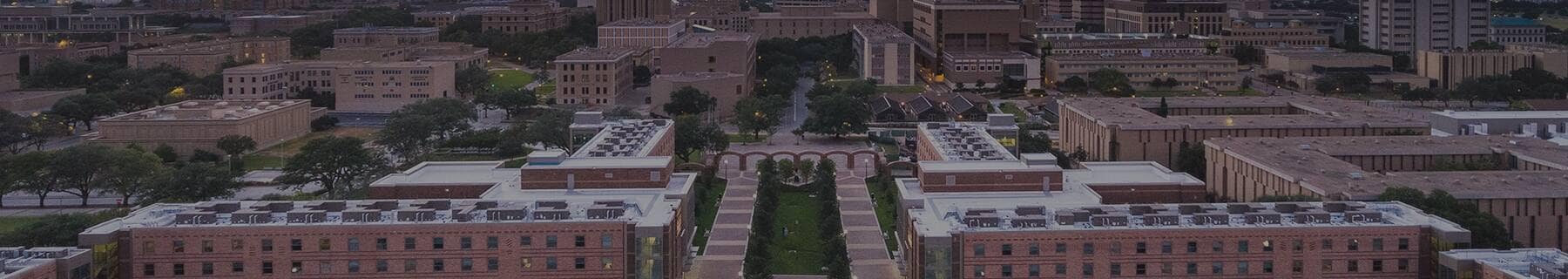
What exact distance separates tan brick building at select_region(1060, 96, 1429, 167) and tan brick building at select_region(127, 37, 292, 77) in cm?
4043

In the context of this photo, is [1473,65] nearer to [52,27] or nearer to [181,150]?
[181,150]

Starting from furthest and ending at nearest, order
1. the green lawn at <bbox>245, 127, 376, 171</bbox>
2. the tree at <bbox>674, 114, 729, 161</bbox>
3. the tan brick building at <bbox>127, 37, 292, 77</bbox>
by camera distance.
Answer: the tan brick building at <bbox>127, 37, 292, 77</bbox>, the green lawn at <bbox>245, 127, 376, 171</bbox>, the tree at <bbox>674, 114, 729, 161</bbox>

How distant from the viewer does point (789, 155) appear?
149 ft

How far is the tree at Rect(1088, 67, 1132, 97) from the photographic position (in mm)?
66500

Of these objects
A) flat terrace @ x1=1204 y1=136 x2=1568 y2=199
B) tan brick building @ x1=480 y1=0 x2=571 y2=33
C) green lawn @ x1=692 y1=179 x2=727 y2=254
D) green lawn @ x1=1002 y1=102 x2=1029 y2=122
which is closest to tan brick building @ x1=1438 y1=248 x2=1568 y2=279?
flat terrace @ x1=1204 y1=136 x2=1568 y2=199

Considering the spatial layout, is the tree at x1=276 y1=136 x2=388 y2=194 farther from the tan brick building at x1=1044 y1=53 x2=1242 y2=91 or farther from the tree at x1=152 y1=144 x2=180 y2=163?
the tan brick building at x1=1044 y1=53 x2=1242 y2=91

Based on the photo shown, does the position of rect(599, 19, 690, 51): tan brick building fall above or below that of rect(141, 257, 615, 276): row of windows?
above

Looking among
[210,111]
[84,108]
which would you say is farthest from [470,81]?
[210,111]

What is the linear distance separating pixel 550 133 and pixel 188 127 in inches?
444

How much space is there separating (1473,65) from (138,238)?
5896 centimetres

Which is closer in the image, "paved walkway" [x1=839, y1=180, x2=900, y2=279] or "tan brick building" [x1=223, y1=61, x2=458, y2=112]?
"paved walkway" [x1=839, y1=180, x2=900, y2=279]

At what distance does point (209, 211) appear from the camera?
2433 cm

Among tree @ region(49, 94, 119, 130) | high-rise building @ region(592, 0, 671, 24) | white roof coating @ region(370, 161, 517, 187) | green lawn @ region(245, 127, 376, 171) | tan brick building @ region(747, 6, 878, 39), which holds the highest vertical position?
high-rise building @ region(592, 0, 671, 24)

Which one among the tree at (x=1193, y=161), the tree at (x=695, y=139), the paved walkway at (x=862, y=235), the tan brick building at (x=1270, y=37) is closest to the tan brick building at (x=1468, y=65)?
the tan brick building at (x=1270, y=37)
